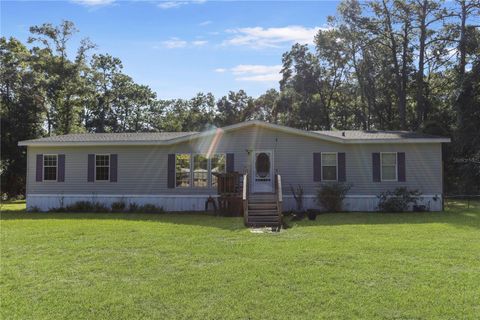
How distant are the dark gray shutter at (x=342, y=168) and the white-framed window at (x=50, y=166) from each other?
11907 millimetres

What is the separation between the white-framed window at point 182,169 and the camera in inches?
647

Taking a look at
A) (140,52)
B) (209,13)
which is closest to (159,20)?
(209,13)

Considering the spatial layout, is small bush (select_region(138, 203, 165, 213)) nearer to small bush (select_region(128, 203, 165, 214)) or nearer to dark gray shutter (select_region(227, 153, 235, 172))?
small bush (select_region(128, 203, 165, 214))

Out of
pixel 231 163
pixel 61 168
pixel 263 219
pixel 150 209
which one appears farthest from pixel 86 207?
pixel 263 219

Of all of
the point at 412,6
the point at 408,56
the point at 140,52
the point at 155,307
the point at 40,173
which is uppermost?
the point at 412,6

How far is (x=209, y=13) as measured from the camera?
11.4 m

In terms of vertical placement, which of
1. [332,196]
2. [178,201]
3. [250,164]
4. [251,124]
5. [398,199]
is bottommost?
[178,201]

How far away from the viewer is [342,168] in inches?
630

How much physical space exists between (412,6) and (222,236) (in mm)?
25827

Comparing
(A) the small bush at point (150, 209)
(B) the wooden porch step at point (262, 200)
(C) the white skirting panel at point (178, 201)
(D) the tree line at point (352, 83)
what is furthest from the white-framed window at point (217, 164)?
(D) the tree line at point (352, 83)

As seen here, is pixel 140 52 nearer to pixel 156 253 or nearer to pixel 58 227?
pixel 58 227

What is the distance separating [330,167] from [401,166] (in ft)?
9.15

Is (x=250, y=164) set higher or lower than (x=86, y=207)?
higher

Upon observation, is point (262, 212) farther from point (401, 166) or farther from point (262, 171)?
point (401, 166)
